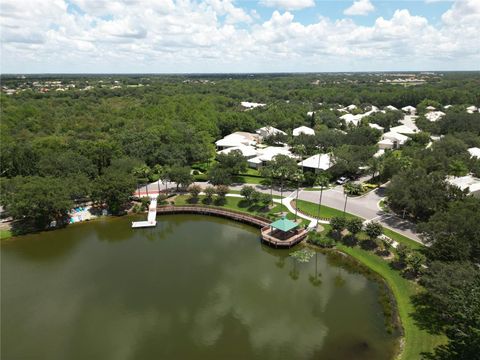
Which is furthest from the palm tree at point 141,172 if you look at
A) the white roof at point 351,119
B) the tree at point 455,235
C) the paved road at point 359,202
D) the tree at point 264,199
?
the white roof at point 351,119

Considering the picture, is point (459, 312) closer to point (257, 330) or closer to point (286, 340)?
point (286, 340)

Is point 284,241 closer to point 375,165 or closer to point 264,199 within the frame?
point 264,199

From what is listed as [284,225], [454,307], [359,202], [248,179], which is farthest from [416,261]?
[248,179]

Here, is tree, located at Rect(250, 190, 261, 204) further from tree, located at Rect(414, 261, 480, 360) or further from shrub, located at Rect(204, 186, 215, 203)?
tree, located at Rect(414, 261, 480, 360)

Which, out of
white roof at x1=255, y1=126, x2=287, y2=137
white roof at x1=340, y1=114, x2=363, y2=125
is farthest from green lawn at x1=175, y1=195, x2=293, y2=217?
white roof at x1=340, y1=114, x2=363, y2=125

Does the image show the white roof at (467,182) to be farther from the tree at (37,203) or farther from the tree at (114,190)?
the tree at (37,203)

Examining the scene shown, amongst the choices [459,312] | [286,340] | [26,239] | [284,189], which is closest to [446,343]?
[459,312]
